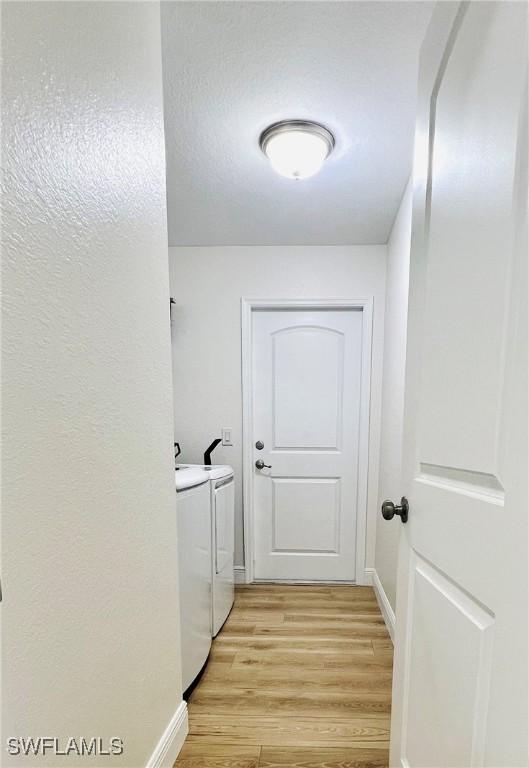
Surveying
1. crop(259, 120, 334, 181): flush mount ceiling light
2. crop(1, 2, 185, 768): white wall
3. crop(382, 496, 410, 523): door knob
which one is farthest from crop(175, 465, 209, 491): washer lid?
crop(259, 120, 334, 181): flush mount ceiling light

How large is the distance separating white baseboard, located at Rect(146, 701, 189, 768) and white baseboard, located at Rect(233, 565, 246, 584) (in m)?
1.21

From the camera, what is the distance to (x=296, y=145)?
1581 millimetres

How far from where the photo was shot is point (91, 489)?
2.63 ft

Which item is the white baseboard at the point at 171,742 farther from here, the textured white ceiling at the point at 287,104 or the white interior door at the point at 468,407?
the textured white ceiling at the point at 287,104

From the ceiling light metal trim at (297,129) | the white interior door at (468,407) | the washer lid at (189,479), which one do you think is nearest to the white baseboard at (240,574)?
the washer lid at (189,479)

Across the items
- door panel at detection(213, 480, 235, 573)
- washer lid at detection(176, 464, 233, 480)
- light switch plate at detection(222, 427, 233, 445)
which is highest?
light switch plate at detection(222, 427, 233, 445)

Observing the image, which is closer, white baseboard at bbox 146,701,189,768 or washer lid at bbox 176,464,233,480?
white baseboard at bbox 146,701,189,768

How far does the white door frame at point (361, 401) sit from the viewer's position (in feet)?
7.92

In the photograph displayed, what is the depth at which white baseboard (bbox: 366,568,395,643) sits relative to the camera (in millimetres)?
1904

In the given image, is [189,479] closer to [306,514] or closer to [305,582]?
[306,514]

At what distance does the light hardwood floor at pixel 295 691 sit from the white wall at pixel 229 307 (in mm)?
555

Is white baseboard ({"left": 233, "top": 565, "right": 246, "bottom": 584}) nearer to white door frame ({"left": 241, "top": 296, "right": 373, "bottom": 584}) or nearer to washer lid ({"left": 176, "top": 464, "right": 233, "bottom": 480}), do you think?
white door frame ({"left": 241, "top": 296, "right": 373, "bottom": 584})

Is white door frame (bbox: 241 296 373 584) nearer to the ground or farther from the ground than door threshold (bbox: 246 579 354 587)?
farther from the ground

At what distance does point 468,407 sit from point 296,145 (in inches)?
56.2
